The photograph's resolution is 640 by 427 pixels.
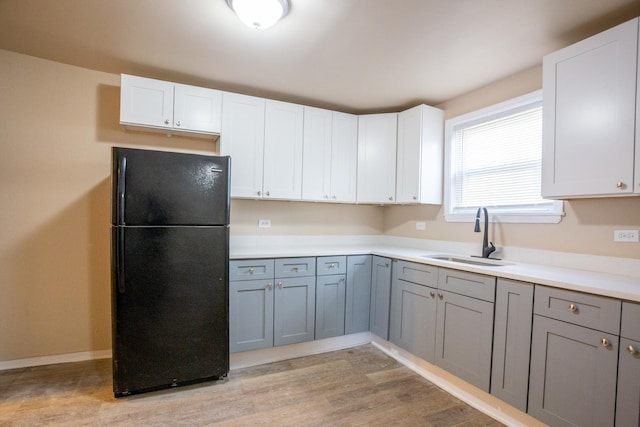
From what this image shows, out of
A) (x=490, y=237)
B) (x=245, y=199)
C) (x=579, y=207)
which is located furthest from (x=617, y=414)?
(x=245, y=199)

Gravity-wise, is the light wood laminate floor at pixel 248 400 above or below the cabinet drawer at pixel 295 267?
below

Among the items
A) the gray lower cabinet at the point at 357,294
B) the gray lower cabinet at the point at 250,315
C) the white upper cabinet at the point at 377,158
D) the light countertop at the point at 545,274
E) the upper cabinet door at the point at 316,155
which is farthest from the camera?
the white upper cabinet at the point at 377,158

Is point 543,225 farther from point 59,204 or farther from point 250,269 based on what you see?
point 59,204

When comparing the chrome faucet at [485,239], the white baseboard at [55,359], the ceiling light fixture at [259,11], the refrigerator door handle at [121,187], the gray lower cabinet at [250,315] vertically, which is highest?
the ceiling light fixture at [259,11]

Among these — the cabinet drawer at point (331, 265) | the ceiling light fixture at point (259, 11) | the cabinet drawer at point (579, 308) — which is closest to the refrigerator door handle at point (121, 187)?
the ceiling light fixture at point (259, 11)

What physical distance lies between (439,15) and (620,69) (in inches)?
39.2

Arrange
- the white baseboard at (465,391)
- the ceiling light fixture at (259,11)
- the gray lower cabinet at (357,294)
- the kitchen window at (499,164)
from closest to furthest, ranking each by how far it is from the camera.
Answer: the ceiling light fixture at (259,11)
the white baseboard at (465,391)
the kitchen window at (499,164)
the gray lower cabinet at (357,294)

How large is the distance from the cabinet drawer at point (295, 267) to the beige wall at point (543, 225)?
1.27m

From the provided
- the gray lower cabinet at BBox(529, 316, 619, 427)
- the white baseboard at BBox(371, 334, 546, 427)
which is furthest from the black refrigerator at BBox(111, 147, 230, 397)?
the gray lower cabinet at BBox(529, 316, 619, 427)

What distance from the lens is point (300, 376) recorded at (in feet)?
8.05

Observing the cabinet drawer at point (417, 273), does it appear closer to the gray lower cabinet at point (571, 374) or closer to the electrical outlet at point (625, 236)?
the gray lower cabinet at point (571, 374)

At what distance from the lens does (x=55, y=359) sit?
2525 mm

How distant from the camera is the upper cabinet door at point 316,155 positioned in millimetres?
3086

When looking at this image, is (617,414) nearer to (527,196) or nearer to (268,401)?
(527,196)
